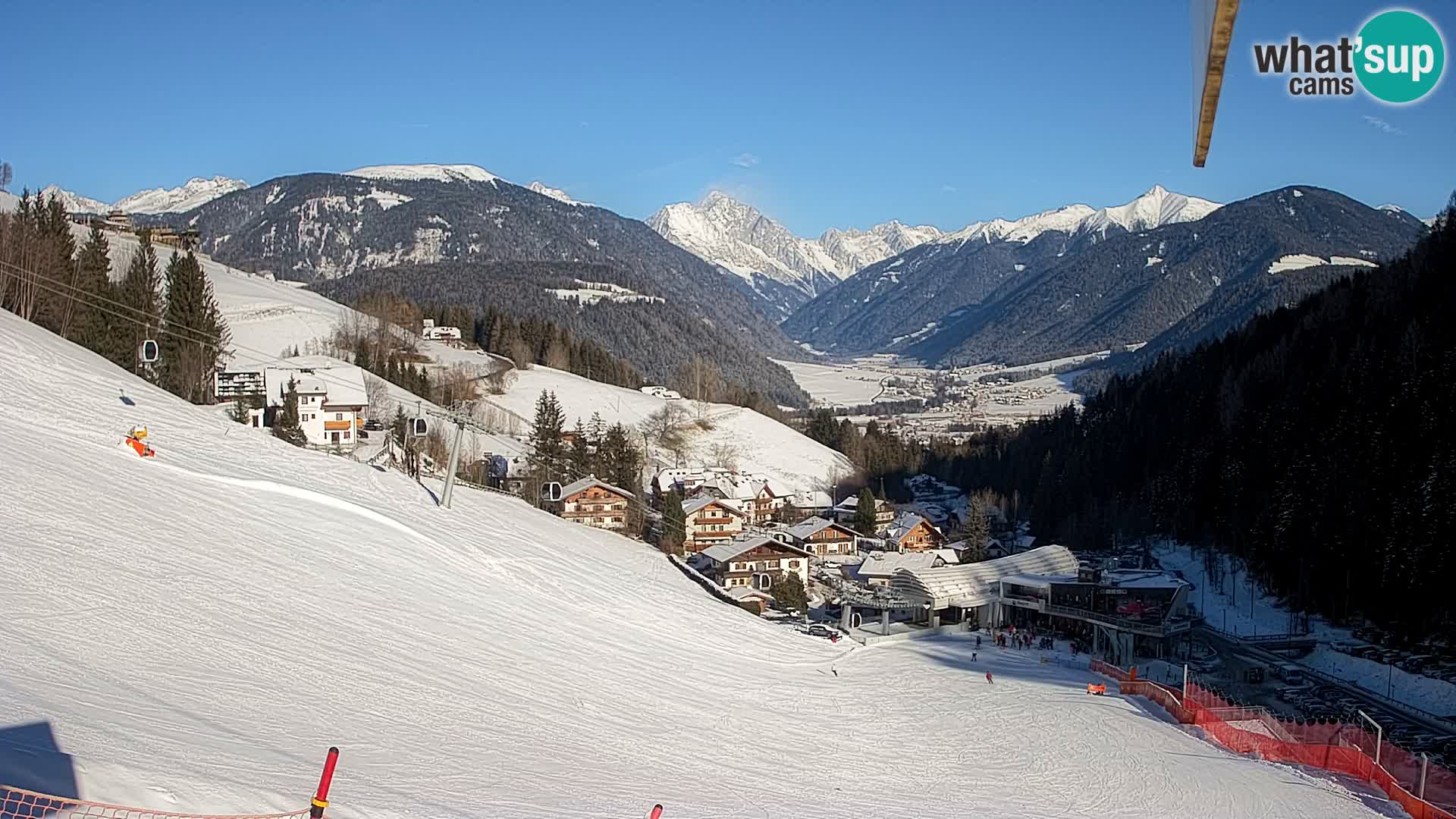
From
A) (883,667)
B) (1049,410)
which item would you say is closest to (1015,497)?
(883,667)

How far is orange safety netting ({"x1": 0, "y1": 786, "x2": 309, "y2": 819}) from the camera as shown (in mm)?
6539

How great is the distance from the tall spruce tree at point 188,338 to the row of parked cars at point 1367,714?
44.5m

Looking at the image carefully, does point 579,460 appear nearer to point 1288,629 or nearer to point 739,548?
point 739,548

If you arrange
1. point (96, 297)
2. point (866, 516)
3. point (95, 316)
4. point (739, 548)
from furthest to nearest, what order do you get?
1. point (866, 516)
2. point (739, 548)
3. point (96, 297)
4. point (95, 316)

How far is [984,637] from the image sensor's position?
37719 mm

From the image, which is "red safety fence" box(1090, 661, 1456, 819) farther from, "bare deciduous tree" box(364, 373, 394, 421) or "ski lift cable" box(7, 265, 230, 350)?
"bare deciduous tree" box(364, 373, 394, 421)

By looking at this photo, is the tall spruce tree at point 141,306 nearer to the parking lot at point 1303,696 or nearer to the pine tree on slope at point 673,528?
the pine tree on slope at point 673,528

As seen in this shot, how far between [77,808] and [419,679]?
862cm

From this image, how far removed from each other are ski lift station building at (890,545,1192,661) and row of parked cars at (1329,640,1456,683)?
5.05 metres

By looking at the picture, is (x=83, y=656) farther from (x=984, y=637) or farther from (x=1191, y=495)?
(x=1191, y=495)

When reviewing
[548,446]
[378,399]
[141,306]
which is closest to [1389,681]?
[548,446]

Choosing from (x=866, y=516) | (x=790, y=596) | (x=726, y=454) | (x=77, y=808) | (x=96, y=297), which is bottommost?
(x=790, y=596)

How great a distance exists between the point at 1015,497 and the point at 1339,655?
41.4 m

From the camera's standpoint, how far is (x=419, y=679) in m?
15.6
